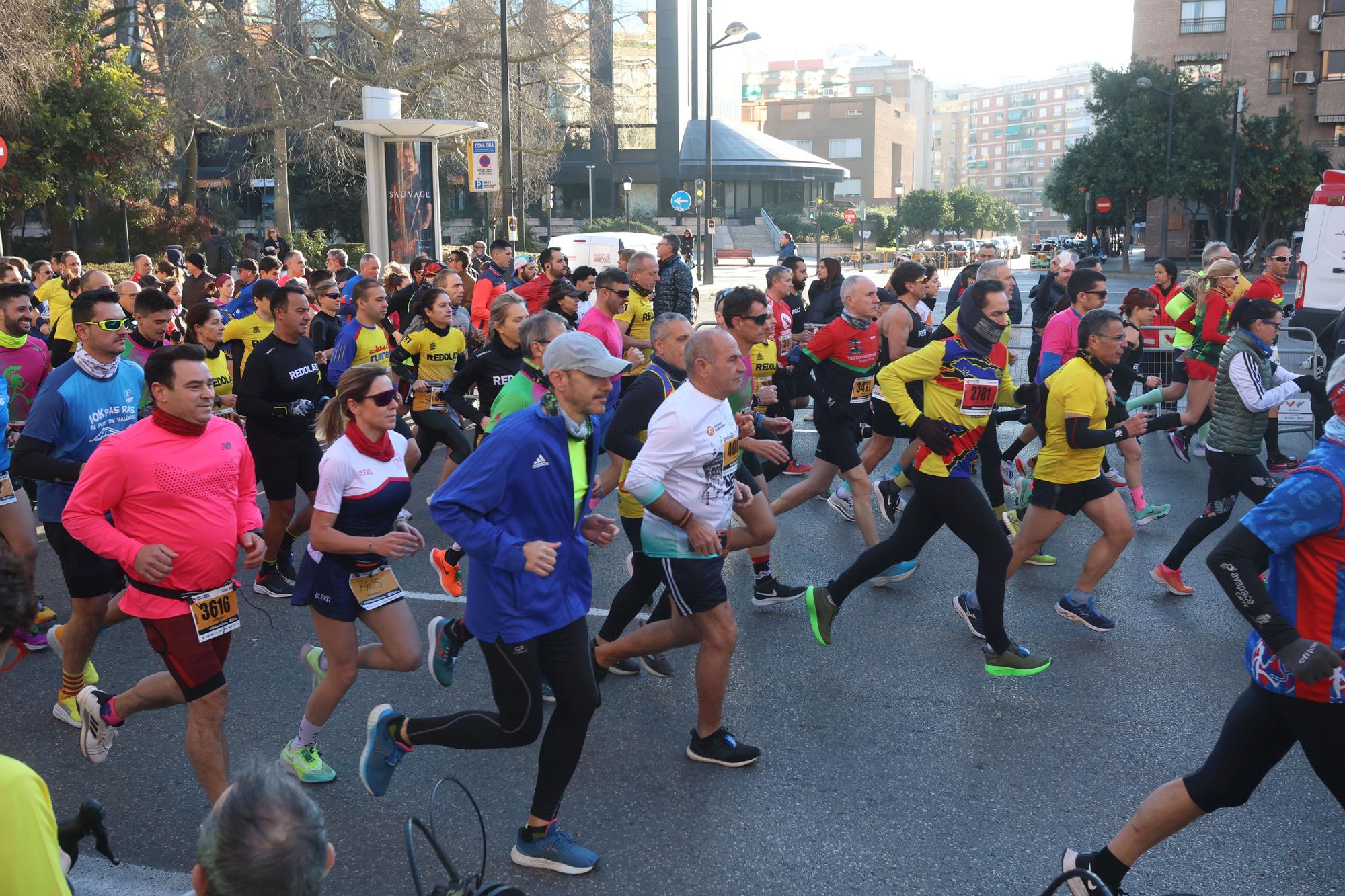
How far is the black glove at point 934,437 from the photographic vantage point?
566 cm

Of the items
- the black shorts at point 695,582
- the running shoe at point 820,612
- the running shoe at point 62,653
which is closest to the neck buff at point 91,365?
the running shoe at point 62,653

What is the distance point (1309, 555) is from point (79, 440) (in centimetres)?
494

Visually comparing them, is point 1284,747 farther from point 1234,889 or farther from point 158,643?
point 158,643

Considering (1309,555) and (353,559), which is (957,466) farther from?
(353,559)

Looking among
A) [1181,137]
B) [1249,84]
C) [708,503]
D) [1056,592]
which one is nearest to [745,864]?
[708,503]

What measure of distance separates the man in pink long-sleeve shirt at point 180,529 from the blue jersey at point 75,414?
123 centimetres

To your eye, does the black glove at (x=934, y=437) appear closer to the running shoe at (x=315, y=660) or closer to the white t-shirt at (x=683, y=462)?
the white t-shirt at (x=683, y=462)

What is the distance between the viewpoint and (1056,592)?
704 centimetres

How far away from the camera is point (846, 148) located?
131625mm

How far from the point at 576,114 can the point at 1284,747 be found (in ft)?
115

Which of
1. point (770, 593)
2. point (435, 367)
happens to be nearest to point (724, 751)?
point (770, 593)

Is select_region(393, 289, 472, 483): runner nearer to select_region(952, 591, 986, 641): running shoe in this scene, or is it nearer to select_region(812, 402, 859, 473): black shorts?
select_region(812, 402, 859, 473): black shorts

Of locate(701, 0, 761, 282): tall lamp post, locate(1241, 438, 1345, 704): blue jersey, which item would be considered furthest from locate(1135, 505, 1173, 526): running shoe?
locate(701, 0, 761, 282): tall lamp post

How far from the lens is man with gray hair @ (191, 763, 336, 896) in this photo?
1.99 meters
